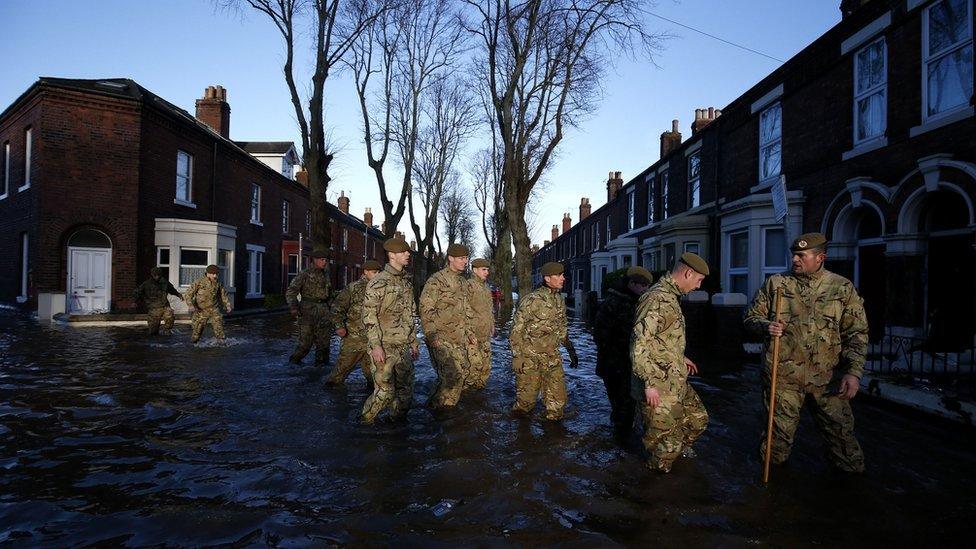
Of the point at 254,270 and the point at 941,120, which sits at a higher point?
the point at 941,120

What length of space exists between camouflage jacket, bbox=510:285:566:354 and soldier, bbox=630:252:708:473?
1537 millimetres

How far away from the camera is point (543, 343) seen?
5.87 m

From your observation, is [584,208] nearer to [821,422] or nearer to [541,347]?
[541,347]

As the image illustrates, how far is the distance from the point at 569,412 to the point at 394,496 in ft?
10.2

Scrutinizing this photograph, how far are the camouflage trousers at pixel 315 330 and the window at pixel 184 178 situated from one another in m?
14.6

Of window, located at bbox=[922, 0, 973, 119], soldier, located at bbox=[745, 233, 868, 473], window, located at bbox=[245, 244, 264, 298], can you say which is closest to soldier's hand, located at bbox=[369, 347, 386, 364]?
soldier, located at bbox=[745, 233, 868, 473]

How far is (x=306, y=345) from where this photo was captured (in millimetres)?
9336

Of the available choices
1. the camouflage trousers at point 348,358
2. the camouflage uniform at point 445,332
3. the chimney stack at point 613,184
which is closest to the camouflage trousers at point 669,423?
the camouflage uniform at point 445,332

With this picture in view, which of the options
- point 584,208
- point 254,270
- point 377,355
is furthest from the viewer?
point 584,208

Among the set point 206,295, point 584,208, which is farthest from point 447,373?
point 584,208

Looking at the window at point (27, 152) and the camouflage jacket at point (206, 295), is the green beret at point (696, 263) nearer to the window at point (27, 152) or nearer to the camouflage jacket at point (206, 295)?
the camouflage jacket at point (206, 295)

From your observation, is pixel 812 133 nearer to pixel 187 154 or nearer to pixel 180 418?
pixel 180 418

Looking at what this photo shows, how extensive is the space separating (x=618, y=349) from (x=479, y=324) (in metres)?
2.38

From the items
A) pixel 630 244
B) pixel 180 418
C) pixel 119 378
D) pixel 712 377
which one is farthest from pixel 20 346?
pixel 630 244
